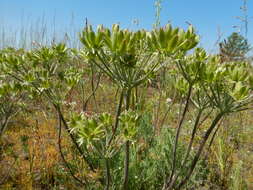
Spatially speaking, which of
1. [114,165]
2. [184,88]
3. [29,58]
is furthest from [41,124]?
[184,88]

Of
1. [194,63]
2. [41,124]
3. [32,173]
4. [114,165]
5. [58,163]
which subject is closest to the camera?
[194,63]

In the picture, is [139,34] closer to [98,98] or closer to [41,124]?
[41,124]

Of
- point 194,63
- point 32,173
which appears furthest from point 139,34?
point 32,173

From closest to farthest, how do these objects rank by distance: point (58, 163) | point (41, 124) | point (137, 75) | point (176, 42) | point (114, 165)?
point (176, 42), point (137, 75), point (114, 165), point (58, 163), point (41, 124)

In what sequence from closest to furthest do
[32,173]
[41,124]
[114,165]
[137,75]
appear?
[137,75] → [114,165] → [32,173] → [41,124]

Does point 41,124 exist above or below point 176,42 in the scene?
below

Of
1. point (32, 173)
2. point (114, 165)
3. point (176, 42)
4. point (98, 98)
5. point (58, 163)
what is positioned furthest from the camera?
point (98, 98)

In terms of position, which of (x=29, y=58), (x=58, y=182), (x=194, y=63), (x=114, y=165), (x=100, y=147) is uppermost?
(x=29, y=58)

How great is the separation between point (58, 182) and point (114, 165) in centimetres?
76

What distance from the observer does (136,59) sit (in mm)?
1425

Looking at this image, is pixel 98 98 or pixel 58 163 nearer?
pixel 58 163

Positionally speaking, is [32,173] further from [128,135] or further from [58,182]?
[128,135]

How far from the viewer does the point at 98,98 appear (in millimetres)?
6070

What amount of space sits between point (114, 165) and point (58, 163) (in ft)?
2.81
